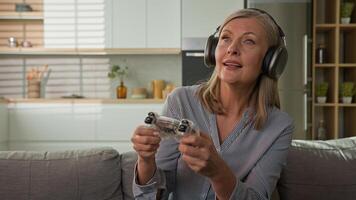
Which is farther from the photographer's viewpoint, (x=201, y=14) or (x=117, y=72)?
(x=117, y=72)

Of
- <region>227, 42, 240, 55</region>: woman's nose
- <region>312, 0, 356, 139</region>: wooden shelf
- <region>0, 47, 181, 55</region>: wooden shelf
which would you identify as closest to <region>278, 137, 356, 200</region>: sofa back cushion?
<region>227, 42, 240, 55</region>: woman's nose

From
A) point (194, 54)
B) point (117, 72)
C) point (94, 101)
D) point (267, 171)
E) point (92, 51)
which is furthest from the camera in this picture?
point (117, 72)

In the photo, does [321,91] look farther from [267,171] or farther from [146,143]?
[146,143]

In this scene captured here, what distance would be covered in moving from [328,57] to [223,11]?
1100mm

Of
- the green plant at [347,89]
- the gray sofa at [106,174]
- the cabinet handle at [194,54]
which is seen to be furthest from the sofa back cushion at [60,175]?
the green plant at [347,89]

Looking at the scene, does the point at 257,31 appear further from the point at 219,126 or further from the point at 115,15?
the point at 115,15

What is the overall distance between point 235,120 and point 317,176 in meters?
0.47

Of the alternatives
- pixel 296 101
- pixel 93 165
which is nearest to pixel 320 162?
pixel 93 165

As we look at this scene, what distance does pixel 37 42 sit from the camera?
482 centimetres

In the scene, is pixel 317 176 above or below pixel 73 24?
below

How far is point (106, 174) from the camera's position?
1.43 metres

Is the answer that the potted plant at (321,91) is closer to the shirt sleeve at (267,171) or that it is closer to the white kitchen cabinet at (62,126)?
the white kitchen cabinet at (62,126)

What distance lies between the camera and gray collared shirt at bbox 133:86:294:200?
1091mm

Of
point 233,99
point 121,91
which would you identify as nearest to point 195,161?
point 233,99
